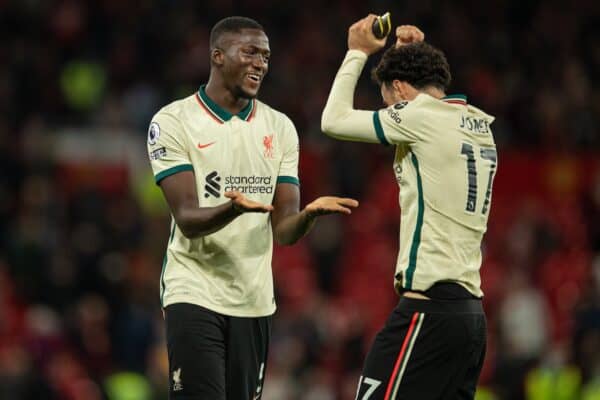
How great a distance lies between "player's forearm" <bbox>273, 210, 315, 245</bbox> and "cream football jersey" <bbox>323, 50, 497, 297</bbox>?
42cm

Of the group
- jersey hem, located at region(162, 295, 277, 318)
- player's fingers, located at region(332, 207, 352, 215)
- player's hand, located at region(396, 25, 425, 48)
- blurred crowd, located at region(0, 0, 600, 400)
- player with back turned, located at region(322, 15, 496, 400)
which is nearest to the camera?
player's fingers, located at region(332, 207, 352, 215)

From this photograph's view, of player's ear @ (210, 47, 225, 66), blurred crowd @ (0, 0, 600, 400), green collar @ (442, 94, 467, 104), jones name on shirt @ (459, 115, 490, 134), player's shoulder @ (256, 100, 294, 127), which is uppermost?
player's ear @ (210, 47, 225, 66)

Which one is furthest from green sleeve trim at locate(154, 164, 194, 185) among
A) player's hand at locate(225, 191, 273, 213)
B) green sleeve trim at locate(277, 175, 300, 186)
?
player's hand at locate(225, 191, 273, 213)

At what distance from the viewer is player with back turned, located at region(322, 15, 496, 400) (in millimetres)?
5586

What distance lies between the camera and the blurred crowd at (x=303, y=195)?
37.8 feet

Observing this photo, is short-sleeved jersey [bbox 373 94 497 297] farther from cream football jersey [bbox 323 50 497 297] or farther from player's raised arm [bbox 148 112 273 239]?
player's raised arm [bbox 148 112 273 239]

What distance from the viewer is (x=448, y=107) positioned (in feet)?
18.8

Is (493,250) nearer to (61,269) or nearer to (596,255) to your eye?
(596,255)

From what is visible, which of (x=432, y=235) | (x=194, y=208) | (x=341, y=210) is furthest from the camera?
(x=194, y=208)

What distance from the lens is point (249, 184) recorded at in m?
6.14

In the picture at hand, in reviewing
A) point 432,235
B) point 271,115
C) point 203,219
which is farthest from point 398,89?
point 203,219

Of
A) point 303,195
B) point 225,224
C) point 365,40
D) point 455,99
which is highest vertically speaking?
point 365,40

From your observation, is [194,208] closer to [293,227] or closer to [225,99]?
[293,227]

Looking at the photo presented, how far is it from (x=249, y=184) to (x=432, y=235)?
1.02 metres
